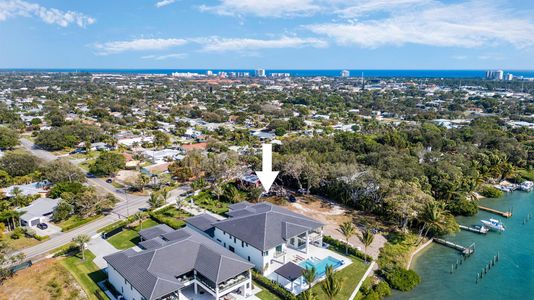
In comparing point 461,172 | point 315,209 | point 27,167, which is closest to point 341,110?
point 461,172

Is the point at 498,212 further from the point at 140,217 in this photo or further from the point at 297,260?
the point at 140,217

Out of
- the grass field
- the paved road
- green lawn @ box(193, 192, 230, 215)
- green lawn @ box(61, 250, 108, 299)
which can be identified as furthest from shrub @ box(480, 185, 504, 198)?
the grass field

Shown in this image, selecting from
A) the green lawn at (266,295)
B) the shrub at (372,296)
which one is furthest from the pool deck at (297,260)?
the shrub at (372,296)

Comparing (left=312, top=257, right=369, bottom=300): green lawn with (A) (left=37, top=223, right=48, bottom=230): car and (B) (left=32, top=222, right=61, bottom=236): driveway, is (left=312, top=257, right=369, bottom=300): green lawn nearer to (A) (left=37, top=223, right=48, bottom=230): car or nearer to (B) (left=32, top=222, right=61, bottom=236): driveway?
(B) (left=32, top=222, right=61, bottom=236): driveway

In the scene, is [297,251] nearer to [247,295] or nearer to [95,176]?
[247,295]

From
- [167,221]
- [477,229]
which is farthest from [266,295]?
[477,229]
